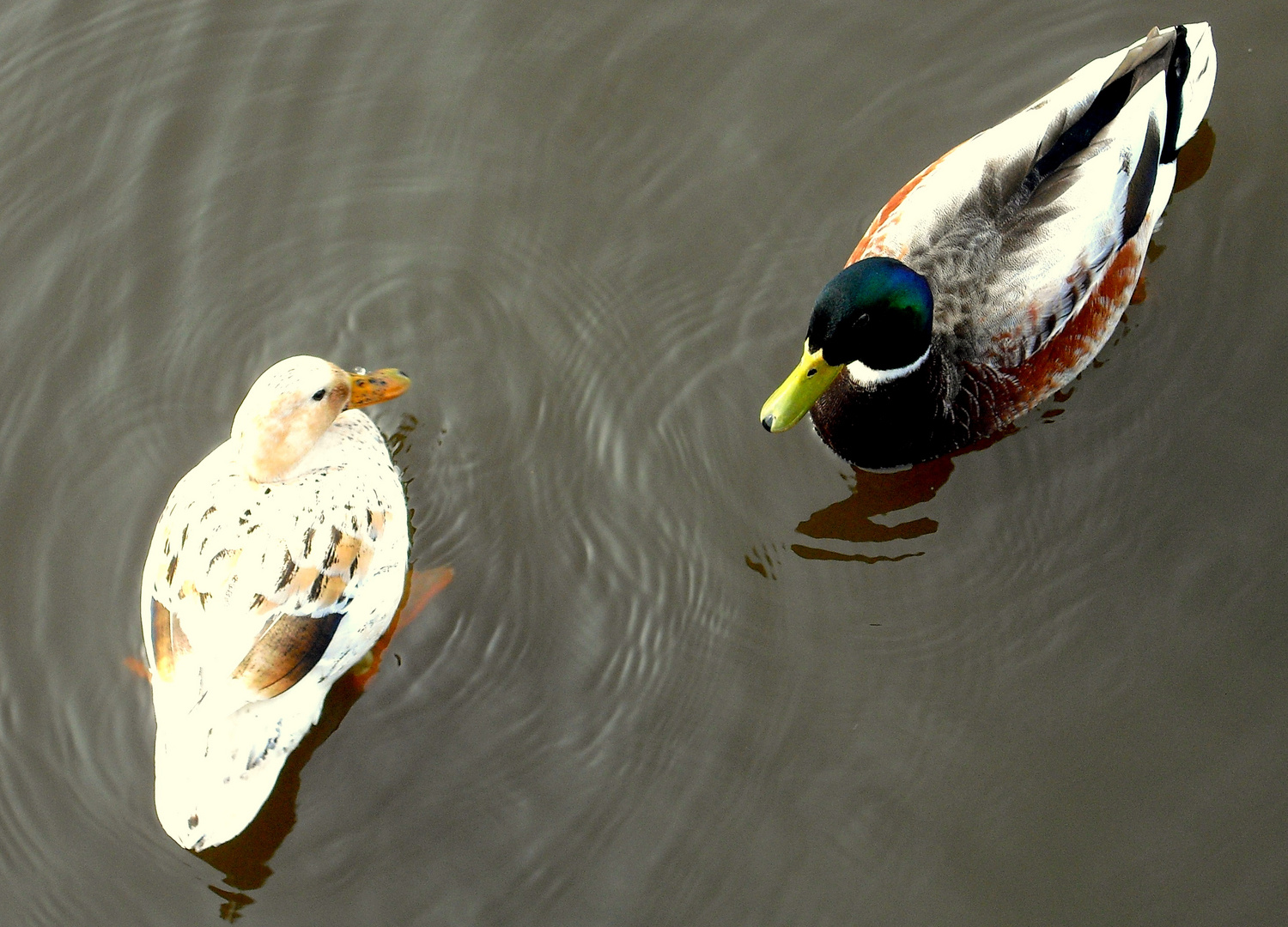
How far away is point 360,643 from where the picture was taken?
4844mm

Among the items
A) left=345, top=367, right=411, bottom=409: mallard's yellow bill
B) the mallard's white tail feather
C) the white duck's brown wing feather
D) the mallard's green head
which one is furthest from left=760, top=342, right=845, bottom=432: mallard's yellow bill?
the mallard's white tail feather

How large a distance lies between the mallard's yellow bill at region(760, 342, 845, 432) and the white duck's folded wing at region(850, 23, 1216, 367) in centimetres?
53

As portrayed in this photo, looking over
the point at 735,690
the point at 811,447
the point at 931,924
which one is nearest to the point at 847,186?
the point at 811,447

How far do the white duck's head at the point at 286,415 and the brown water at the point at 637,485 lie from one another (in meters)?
0.64

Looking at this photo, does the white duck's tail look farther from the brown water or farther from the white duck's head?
the white duck's head

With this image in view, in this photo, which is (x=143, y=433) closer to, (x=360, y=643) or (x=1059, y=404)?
(x=360, y=643)

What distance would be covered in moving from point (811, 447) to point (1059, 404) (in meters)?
1.03

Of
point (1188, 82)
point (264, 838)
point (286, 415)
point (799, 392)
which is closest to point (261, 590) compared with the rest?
point (286, 415)

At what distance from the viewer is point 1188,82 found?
5547 millimetres

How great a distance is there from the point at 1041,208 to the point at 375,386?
104 inches

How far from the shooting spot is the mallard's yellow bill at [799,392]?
4.95 m

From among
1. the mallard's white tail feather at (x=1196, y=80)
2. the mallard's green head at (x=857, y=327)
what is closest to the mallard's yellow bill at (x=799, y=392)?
the mallard's green head at (x=857, y=327)

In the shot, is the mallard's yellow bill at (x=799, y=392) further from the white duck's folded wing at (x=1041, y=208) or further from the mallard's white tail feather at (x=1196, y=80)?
the mallard's white tail feather at (x=1196, y=80)

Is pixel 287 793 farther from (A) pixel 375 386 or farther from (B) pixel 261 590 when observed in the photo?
(A) pixel 375 386
